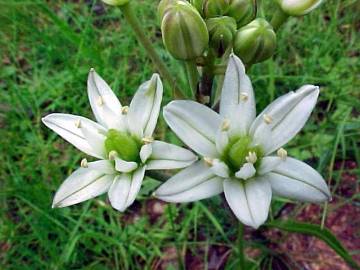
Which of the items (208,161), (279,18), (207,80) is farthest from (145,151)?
(279,18)

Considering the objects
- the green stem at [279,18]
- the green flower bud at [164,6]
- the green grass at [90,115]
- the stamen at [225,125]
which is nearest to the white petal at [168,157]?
the stamen at [225,125]

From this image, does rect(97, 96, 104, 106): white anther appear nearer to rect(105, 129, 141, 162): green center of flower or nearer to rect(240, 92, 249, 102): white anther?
rect(105, 129, 141, 162): green center of flower

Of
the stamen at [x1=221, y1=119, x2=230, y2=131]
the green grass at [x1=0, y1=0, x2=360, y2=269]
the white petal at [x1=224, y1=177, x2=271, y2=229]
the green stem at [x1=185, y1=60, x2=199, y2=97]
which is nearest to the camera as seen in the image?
the white petal at [x1=224, y1=177, x2=271, y2=229]

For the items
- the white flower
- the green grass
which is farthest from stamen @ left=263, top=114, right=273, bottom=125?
the green grass

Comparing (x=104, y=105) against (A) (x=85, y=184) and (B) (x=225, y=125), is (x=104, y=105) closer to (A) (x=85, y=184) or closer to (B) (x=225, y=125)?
(A) (x=85, y=184)

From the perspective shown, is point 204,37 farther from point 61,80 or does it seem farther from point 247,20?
point 61,80

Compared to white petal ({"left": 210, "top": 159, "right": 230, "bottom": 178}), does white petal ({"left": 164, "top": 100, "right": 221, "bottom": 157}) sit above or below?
above

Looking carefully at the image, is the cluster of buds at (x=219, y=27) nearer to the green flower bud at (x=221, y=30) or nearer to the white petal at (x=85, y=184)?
the green flower bud at (x=221, y=30)
